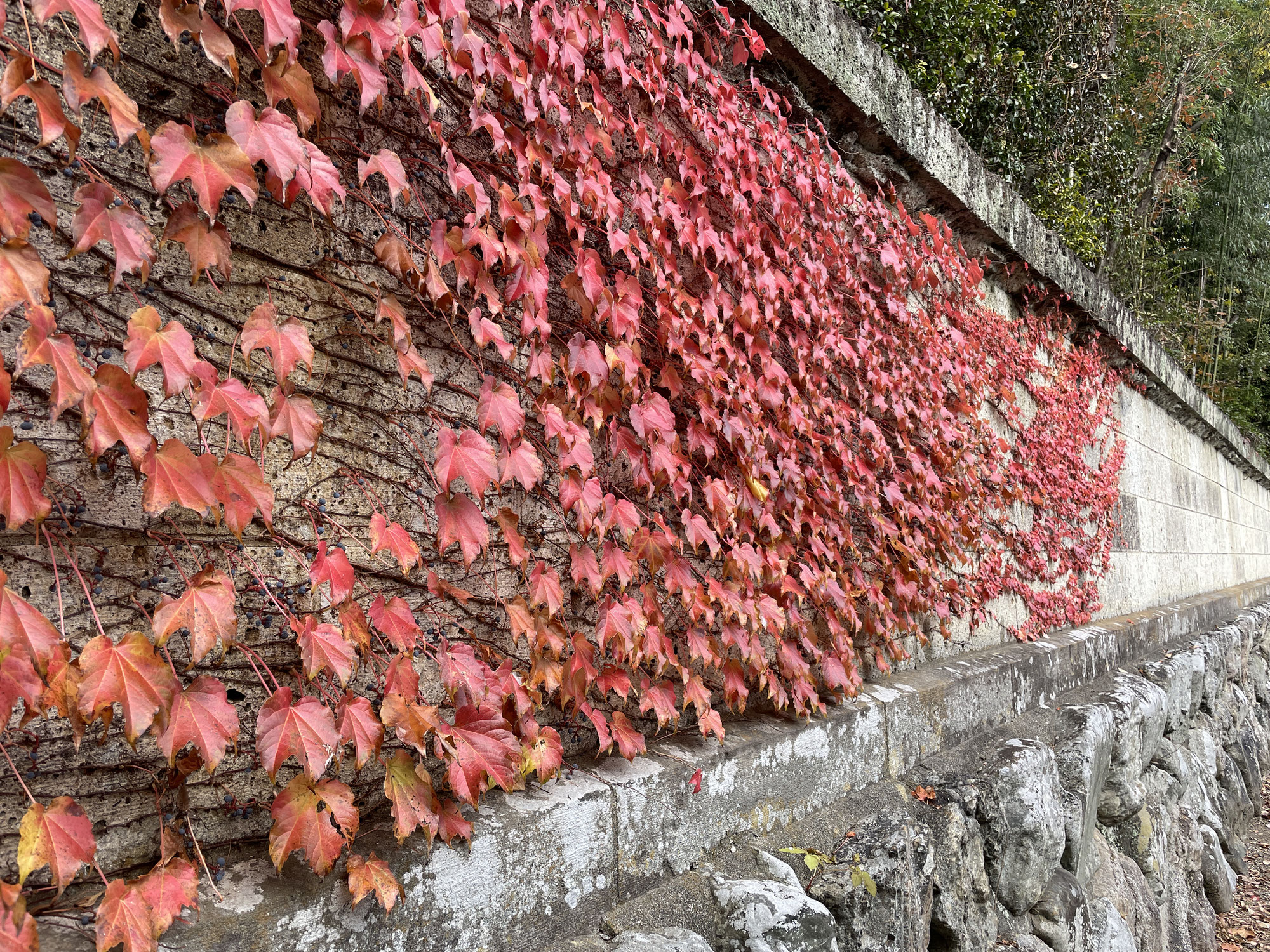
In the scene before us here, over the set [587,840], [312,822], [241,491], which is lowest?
[587,840]

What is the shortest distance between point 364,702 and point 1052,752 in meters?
2.71

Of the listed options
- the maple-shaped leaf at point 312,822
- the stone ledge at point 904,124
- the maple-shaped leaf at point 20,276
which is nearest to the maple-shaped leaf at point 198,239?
the maple-shaped leaf at point 20,276

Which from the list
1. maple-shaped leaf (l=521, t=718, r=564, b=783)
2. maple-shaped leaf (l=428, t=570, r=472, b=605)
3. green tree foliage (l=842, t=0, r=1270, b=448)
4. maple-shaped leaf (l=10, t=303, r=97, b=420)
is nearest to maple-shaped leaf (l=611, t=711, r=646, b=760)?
maple-shaped leaf (l=521, t=718, r=564, b=783)

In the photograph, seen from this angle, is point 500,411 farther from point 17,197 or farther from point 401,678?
point 17,197

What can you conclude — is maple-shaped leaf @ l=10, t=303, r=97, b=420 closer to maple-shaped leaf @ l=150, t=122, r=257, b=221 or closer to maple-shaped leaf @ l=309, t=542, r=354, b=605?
maple-shaped leaf @ l=150, t=122, r=257, b=221

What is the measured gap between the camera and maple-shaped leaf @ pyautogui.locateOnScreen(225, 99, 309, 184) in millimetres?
1088

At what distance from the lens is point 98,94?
94cm

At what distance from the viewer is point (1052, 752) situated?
2.97 meters

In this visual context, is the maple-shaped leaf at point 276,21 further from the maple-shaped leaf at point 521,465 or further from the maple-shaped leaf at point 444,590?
the maple-shaped leaf at point 444,590

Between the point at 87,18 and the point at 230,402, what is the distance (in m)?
0.46

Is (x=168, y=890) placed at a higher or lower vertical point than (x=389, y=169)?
lower

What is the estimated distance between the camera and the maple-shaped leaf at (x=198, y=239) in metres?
1.12

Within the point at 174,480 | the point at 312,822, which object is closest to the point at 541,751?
the point at 312,822

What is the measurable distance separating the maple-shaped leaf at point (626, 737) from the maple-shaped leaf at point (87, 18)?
1.43m
